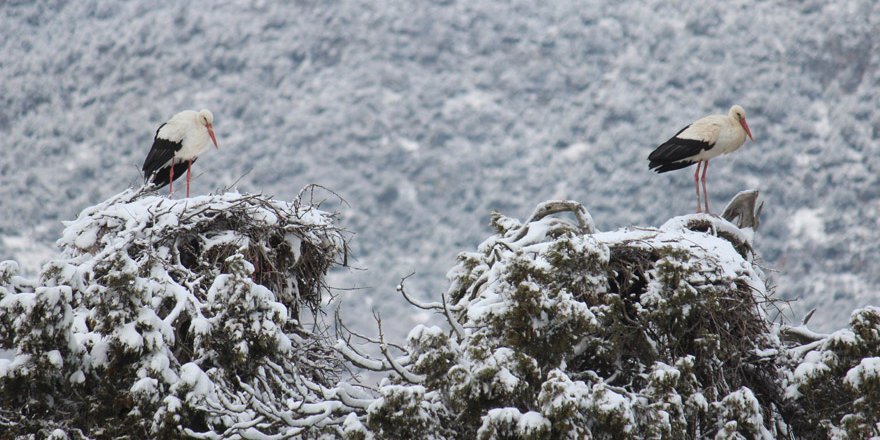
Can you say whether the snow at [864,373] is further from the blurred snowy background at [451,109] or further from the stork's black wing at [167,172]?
the blurred snowy background at [451,109]

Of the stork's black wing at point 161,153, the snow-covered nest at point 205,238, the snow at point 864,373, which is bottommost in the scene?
the snow at point 864,373

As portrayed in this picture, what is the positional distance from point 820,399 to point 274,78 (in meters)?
126

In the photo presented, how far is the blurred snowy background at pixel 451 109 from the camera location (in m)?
94.7

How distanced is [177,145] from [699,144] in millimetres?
5349

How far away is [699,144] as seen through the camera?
12.6 meters

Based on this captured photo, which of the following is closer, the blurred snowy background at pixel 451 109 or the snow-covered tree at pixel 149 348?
the snow-covered tree at pixel 149 348

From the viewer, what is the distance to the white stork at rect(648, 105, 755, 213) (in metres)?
12.5

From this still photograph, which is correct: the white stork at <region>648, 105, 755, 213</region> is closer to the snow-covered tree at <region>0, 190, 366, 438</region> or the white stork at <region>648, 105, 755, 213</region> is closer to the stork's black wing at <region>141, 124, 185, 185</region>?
the stork's black wing at <region>141, 124, 185, 185</region>

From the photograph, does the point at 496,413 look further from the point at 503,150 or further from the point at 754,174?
the point at 503,150

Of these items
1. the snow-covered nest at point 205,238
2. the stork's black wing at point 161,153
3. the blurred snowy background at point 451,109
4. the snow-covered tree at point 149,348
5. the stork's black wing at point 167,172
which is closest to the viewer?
the snow-covered tree at point 149,348

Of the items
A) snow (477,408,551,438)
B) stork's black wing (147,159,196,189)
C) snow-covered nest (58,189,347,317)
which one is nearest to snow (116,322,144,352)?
snow-covered nest (58,189,347,317)

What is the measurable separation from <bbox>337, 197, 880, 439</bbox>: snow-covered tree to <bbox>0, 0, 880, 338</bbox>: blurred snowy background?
73.1 metres

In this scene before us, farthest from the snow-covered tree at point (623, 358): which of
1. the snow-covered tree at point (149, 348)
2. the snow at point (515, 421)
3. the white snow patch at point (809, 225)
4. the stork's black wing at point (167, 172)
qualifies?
the white snow patch at point (809, 225)

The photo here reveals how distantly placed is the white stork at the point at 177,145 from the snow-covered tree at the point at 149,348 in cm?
427
